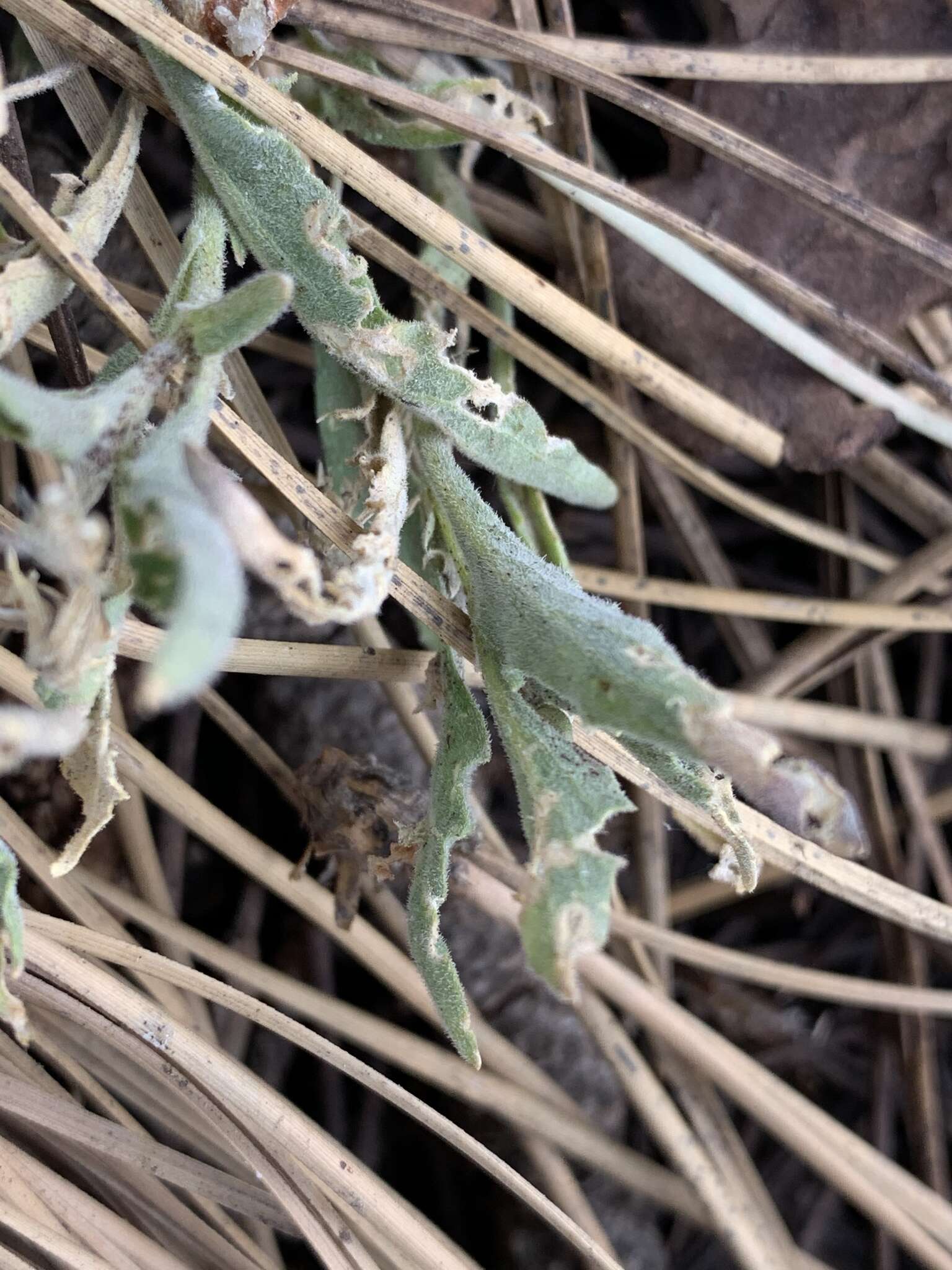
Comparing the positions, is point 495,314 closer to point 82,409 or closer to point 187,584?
point 82,409

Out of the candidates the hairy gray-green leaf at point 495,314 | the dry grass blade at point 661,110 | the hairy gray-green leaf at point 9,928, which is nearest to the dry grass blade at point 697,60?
the dry grass blade at point 661,110

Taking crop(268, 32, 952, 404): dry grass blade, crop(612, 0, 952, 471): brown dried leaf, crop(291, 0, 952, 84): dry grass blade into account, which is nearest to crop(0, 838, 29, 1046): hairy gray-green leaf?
crop(268, 32, 952, 404): dry grass blade

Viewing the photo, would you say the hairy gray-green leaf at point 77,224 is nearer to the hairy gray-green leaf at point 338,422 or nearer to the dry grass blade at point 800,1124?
the hairy gray-green leaf at point 338,422

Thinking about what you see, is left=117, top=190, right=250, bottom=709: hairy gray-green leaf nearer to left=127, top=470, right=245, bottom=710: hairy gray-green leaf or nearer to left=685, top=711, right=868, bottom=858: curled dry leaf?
left=127, top=470, right=245, bottom=710: hairy gray-green leaf

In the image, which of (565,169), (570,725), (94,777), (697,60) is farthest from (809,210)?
(94,777)

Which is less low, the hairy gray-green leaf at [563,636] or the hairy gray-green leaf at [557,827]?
the hairy gray-green leaf at [563,636]

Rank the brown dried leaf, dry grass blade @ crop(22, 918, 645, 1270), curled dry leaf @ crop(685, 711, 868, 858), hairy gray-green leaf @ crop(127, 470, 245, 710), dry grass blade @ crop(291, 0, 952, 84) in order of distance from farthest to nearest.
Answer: the brown dried leaf < dry grass blade @ crop(291, 0, 952, 84) < dry grass blade @ crop(22, 918, 645, 1270) < curled dry leaf @ crop(685, 711, 868, 858) < hairy gray-green leaf @ crop(127, 470, 245, 710)

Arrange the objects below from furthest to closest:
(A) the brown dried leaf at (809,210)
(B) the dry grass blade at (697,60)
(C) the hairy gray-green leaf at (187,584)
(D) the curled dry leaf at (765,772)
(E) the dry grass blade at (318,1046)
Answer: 1. (A) the brown dried leaf at (809,210)
2. (B) the dry grass blade at (697,60)
3. (E) the dry grass blade at (318,1046)
4. (D) the curled dry leaf at (765,772)
5. (C) the hairy gray-green leaf at (187,584)
